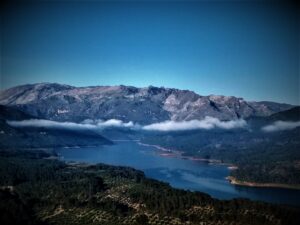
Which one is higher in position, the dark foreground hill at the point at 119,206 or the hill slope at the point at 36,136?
the hill slope at the point at 36,136

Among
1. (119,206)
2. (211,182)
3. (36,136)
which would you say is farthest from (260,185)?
(36,136)

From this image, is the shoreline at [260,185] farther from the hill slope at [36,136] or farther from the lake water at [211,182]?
the hill slope at [36,136]

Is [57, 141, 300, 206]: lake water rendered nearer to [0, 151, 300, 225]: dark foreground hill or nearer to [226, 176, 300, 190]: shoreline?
[226, 176, 300, 190]: shoreline

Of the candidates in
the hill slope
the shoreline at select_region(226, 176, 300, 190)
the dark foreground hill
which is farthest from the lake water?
the hill slope

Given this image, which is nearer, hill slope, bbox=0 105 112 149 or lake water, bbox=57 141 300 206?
lake water, bbox=57 141 300 206

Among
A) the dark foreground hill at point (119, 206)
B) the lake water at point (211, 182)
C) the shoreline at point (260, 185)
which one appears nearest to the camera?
the dark foreground hill at point (119, 206)

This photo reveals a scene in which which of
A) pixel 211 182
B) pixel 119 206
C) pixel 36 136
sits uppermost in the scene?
pixel 36 136

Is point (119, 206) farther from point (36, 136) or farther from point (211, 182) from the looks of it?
point (36, 136)

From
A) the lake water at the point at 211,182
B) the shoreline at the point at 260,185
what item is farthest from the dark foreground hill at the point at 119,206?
the shoreline at the point at 260,185

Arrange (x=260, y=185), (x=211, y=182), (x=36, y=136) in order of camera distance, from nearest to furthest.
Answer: (x=211, y=182) < (x=260, y=185) < (x=36, y=136)

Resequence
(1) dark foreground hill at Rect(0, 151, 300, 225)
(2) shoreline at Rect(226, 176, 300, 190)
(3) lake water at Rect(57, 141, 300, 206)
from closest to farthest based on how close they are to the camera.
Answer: (1) dark foreground hill at Rect(0, 151, 300, 225)
(3) lake water at Rect(57, 141, 300, 206)
(2) shoreline at Rect(226, 176, 300, 190)
